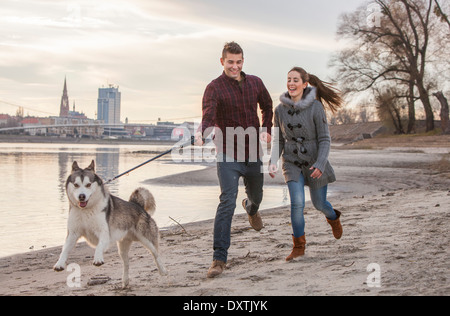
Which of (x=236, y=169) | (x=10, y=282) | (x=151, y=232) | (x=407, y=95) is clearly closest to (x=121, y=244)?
(x=151, y=232)

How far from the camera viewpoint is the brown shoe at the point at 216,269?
4.65 metres

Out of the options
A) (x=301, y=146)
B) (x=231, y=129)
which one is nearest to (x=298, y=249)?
(x=301, y=146)

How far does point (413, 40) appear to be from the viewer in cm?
3825

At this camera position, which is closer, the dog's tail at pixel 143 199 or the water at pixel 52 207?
the dog's tail at pixel 143 199

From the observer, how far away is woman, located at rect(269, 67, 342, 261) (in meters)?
4.97

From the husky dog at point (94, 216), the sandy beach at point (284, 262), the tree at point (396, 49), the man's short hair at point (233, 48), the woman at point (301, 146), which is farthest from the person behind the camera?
the tree at point (396, 49)

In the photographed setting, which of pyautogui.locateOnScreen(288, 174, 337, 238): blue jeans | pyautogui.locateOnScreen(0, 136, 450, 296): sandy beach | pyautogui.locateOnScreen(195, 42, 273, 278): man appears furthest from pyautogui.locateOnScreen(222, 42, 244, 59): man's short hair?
pyautogui.locateOnScreen(0, 136, 450, 296): sandy beach

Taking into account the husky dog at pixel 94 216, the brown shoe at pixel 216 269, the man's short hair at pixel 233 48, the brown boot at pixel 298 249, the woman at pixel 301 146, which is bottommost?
the brown shoe at pixel 216 269

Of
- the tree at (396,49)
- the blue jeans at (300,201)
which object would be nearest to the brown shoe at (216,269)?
the blue jeans at (300,201)

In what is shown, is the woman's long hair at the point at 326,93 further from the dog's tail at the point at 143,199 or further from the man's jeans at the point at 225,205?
the dog's tail at the point at 143,199

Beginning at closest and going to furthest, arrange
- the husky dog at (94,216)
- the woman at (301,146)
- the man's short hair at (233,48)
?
the husky dog at (94,216), the man's short hair at (233,48), the woman at (301,146)

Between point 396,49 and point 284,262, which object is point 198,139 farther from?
point 396,49
